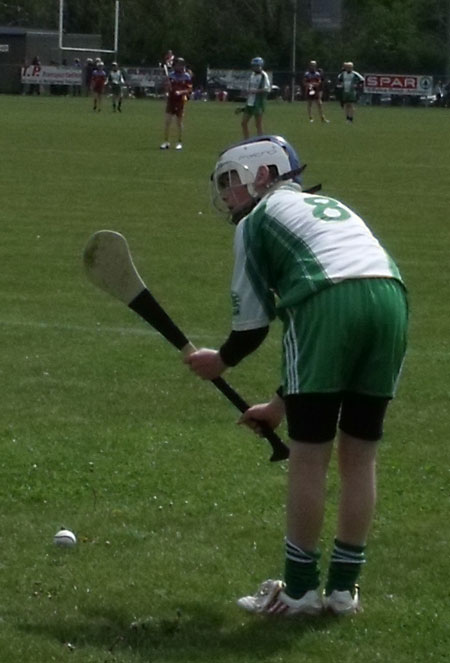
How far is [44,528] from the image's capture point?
6.43 metres

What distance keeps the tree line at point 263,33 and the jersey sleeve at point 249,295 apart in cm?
8242

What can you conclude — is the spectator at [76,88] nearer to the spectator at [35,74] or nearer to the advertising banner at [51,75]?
the advertising banner at [51,75]

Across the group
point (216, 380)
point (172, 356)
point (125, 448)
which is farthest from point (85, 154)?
point (216, 380)

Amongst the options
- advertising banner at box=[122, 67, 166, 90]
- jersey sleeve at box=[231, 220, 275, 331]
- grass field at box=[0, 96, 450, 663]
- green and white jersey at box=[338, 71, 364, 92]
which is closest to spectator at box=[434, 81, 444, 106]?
advertising banner at box=[122, 67, 166, 90]

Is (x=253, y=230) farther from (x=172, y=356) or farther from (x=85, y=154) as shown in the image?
(x=85, y=154)

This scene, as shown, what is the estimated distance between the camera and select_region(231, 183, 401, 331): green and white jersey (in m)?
5.07

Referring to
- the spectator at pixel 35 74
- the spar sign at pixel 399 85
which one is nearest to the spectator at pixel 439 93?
the spar sign at pixel 399 85

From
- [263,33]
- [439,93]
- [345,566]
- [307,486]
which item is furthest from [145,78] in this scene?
[307,486]

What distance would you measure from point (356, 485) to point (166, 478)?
203 centimetres

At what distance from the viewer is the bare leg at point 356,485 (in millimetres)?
5297

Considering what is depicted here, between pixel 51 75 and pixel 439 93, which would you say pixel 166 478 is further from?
pixel 439 93

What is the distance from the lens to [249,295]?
515cm

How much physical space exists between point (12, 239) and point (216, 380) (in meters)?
10.0

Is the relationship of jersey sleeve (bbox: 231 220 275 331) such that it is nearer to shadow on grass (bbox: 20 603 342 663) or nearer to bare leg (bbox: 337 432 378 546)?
bare leg (bbox: 337 432 378 546)
